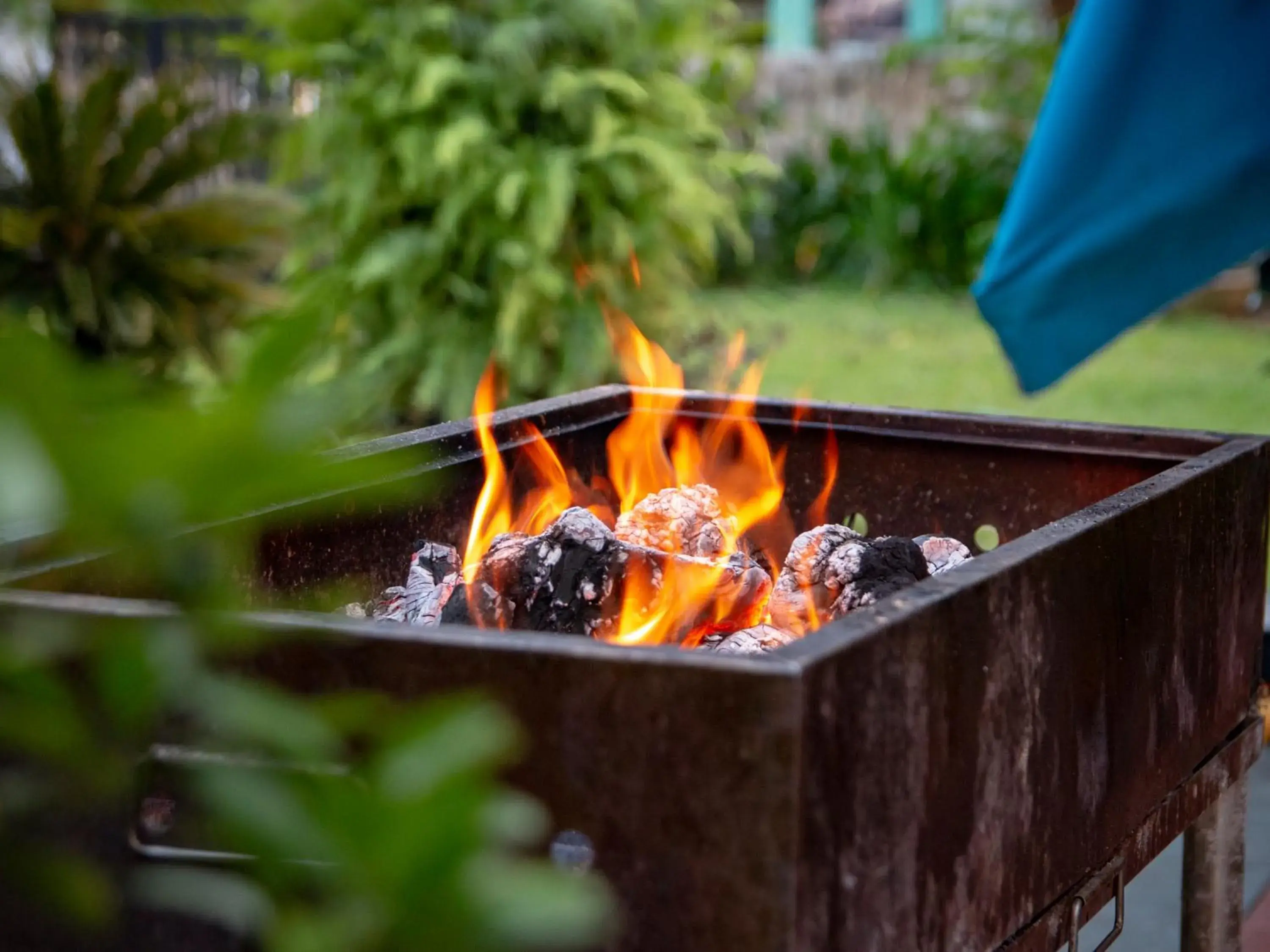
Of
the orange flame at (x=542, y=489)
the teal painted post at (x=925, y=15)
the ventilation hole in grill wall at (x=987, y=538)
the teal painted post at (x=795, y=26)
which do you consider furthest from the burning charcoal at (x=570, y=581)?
the teal painted post at (x=925, y=15)

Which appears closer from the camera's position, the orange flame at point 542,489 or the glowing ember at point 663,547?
the glowing ember at point 663,547

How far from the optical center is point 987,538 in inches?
117

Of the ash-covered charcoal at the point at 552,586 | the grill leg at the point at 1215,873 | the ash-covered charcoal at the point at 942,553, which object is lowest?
the grill leg at the point at 1215,873

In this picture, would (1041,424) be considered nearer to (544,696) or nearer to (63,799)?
(544,696)

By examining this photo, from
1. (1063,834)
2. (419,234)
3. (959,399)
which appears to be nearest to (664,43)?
(419,234)

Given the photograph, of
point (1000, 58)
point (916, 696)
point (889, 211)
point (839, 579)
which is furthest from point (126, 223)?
point (1000, 58)

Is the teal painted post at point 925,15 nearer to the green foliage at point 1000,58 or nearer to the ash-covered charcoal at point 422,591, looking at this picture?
the green foliage at point 1000,58

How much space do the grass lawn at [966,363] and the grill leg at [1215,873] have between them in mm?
3970

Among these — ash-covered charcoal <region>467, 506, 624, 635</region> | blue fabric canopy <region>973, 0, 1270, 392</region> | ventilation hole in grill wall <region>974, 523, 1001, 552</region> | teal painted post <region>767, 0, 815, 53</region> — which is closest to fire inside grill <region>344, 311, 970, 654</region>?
ash-covered charcoal <region>467, 506, 624, 635</region>

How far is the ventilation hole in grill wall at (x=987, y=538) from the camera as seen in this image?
2.37 m

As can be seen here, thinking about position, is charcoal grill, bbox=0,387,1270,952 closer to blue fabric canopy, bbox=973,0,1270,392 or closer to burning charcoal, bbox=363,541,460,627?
burning charcoal, bbox=363,541,460,627

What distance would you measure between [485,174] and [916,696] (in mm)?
3681

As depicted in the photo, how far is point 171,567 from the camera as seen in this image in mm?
484

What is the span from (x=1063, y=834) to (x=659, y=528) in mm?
744
